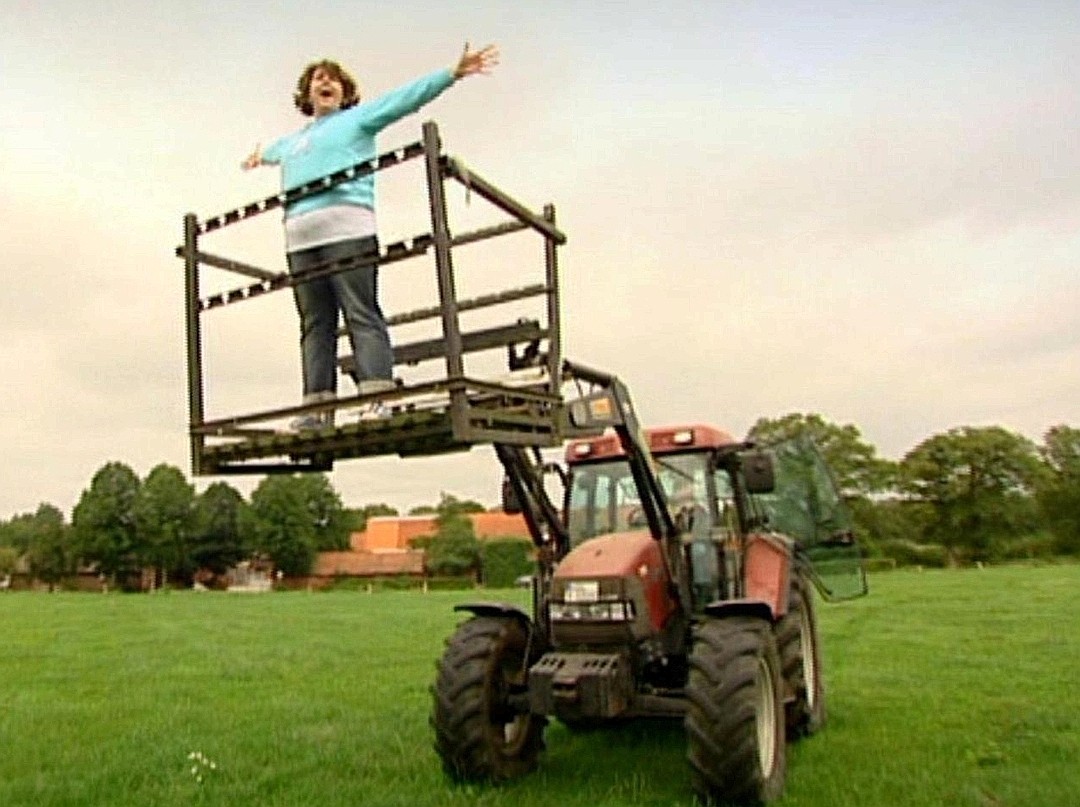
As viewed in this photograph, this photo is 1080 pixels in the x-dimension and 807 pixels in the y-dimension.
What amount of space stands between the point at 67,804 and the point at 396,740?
8.94 ft

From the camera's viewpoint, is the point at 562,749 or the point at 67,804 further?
the point at 562,749

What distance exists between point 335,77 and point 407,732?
577 centimetres

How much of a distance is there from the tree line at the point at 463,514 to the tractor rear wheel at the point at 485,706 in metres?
66.2

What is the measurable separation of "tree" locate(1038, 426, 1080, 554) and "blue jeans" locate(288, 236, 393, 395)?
74.8 meters

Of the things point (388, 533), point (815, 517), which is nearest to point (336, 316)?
point (815, 517)

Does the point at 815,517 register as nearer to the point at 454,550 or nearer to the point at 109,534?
the point at 454,550

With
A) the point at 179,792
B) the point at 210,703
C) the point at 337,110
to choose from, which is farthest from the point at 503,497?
the point at 210,703

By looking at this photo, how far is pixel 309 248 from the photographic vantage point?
5684 mm

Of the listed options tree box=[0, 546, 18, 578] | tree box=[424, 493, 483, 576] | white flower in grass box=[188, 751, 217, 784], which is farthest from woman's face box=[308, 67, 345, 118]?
tree box=[0, 546, 18, 578]

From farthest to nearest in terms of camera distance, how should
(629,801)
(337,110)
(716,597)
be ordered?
1. (716,597)
2. (629,801)
3. (337,110)

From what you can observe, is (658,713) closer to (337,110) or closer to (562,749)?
(562,749)

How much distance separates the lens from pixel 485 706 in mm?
7383

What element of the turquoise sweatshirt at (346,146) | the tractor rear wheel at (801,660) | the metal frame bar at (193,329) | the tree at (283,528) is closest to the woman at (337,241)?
the turquoise sweatshirt at (346,146)

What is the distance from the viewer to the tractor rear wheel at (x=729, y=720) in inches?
258
